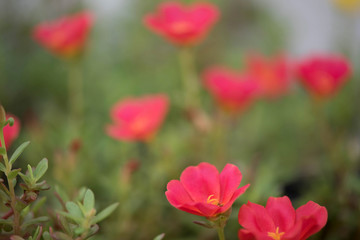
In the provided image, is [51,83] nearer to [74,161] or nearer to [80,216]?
[74,161]

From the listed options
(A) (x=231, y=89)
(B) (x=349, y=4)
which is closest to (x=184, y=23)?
(A) (x=231, y=89)

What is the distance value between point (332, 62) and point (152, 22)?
238 millimetres

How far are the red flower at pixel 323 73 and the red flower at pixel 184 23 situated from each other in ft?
0.47

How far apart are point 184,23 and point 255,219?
40 centimetres

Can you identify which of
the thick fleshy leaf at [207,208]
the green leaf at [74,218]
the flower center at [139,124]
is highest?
the thick fleshy leaf at [207,208]

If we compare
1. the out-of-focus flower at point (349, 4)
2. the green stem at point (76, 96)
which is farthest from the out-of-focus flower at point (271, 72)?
→ the out-of-focus flower at point (349, 4)

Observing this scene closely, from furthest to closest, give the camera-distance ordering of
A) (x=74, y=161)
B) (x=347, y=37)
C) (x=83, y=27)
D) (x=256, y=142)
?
(x=347, y=37) < (x=256, y=142) < (x=83, y=27) < (x=74, y=161)

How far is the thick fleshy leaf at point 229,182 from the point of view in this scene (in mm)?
279

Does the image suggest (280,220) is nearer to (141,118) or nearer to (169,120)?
(141,118)

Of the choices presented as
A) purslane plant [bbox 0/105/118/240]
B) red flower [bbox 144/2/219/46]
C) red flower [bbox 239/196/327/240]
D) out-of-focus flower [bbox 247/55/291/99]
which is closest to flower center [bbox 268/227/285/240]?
red flower [bbox 239/196/327/240]

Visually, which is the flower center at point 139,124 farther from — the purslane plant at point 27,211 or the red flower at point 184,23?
the purslane plant at point 27,211

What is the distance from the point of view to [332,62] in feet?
2.04

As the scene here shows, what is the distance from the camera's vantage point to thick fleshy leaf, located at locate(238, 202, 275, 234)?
27 cm

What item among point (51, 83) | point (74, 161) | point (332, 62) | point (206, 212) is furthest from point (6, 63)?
point (206, 212)
